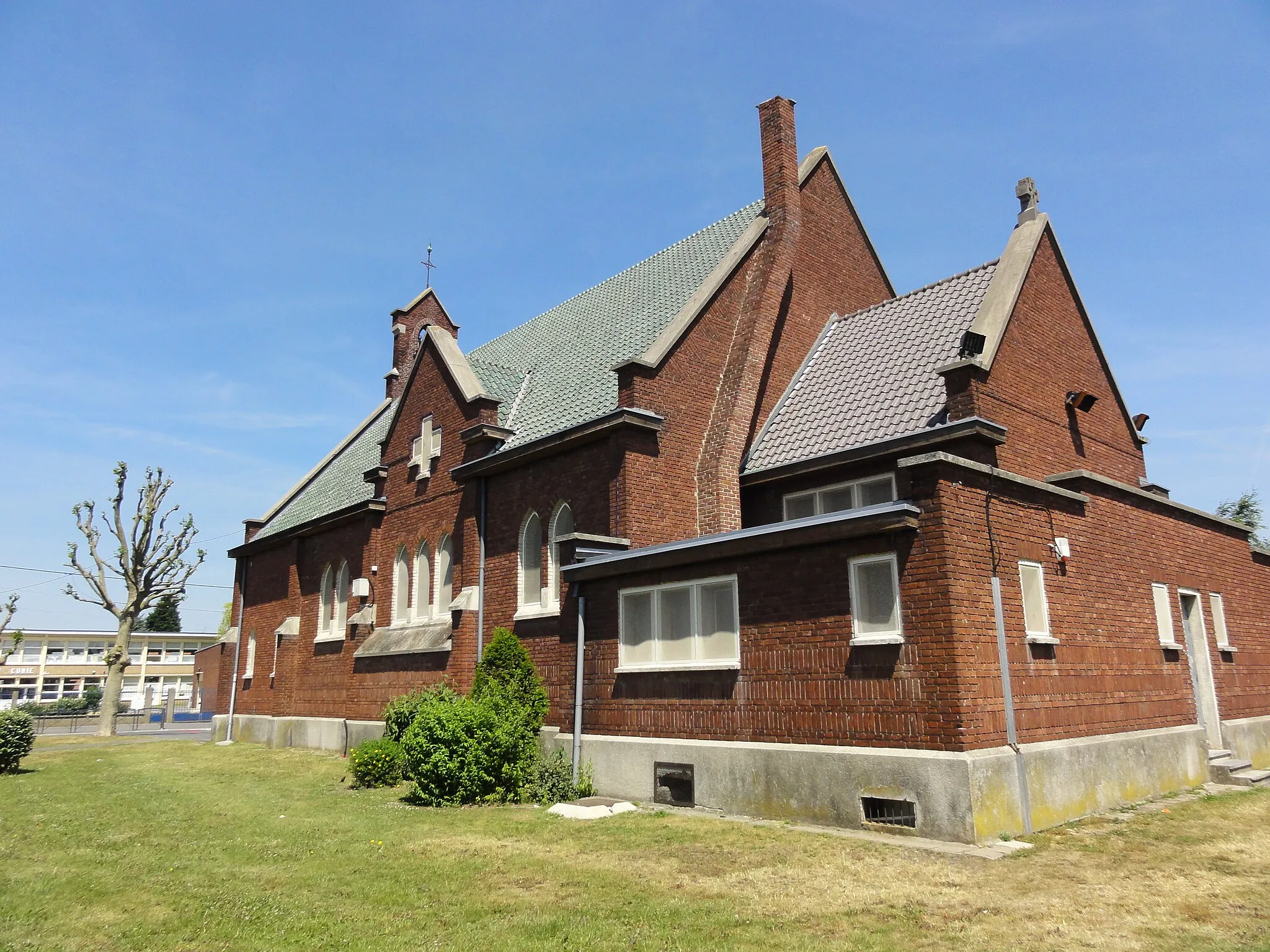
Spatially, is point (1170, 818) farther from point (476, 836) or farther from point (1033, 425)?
point (476, 836)

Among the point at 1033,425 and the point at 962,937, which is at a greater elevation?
the point at 1033,425

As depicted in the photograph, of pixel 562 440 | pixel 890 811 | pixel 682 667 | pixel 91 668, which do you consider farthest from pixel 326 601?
pixel 91 668

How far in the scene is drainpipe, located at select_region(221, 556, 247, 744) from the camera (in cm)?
2983

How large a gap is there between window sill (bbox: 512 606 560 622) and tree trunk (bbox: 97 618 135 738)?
2809cm

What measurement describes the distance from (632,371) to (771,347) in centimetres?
401

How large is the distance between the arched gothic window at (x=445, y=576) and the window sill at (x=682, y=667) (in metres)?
7.38

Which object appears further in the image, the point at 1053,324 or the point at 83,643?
the point at 83,643

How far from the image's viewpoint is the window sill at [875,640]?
10555 mm

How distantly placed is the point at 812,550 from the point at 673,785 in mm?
4177

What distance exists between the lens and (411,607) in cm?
2177

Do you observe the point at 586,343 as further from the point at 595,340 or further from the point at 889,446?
the point at 889,446

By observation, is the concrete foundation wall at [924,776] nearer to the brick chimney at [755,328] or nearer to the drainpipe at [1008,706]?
the drainpipe at [1008,706]

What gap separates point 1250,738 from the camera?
652 inches

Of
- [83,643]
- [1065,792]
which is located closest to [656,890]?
[1065,792]
